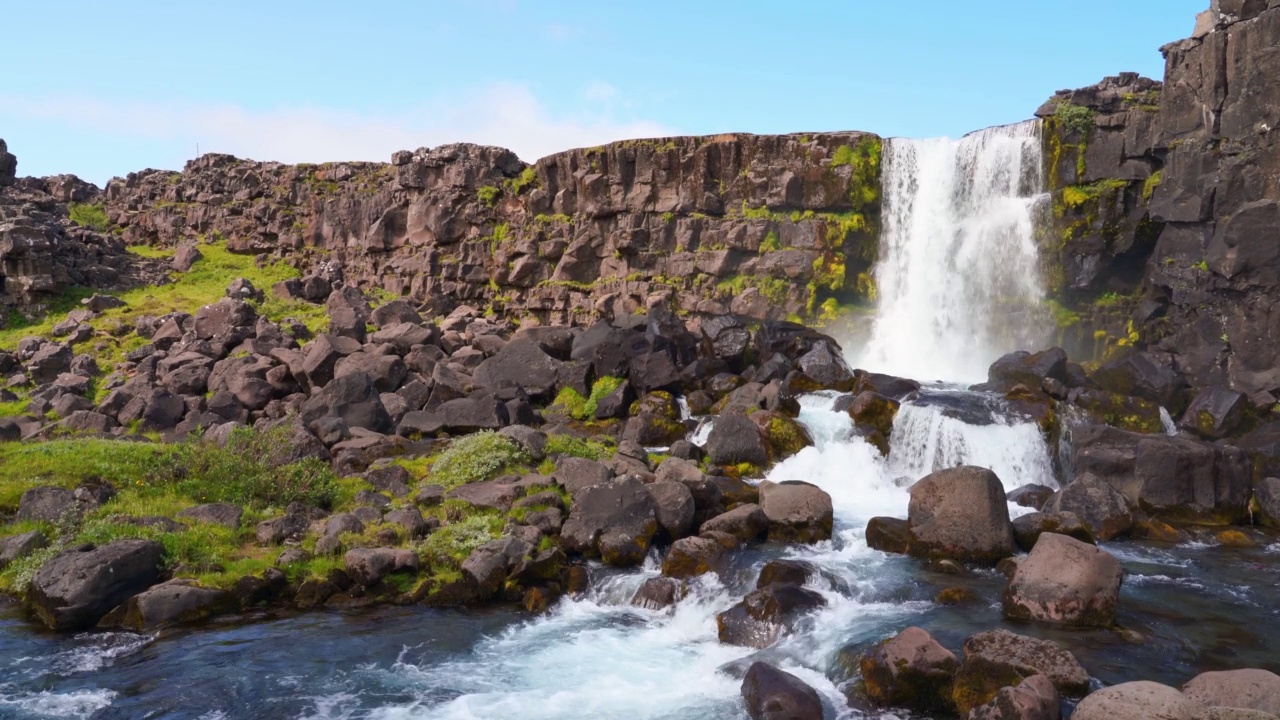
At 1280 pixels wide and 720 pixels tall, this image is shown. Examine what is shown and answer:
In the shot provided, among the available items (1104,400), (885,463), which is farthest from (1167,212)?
(885,463)

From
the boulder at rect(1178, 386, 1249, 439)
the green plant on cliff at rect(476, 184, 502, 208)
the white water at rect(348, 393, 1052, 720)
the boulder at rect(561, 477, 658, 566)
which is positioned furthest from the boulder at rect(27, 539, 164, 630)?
the green plant on cliff at rect(476, 184, 502, 208)

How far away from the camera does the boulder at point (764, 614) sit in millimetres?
14281

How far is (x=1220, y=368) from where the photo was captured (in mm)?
28703

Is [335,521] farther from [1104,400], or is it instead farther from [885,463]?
[1104,400]

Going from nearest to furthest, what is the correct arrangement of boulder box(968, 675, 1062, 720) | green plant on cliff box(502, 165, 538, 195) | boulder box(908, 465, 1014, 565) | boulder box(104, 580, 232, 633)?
boulder box(968, 675, 1062, 720), boulder box(104, 580, 232, 633), boulder box(908, 465, 1014, 565), green plant on cliff box(502, 165, 538, 195)

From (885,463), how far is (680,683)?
13.5 metres

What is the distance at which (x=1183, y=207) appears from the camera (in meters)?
29.9

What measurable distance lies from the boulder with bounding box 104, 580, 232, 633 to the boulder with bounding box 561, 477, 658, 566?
20.5 feet

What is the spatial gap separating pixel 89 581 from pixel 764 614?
10.7 meters

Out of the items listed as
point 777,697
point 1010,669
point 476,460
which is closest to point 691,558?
point 777,697

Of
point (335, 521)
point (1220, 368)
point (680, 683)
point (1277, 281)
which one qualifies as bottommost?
point (680, 683)

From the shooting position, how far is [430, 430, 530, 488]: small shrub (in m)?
21.6

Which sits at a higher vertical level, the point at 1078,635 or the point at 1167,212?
the point at 1167,212

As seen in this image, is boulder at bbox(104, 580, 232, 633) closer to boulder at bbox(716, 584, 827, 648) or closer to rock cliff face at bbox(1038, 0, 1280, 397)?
boulder at bbox(716, 584, 827, 648)
